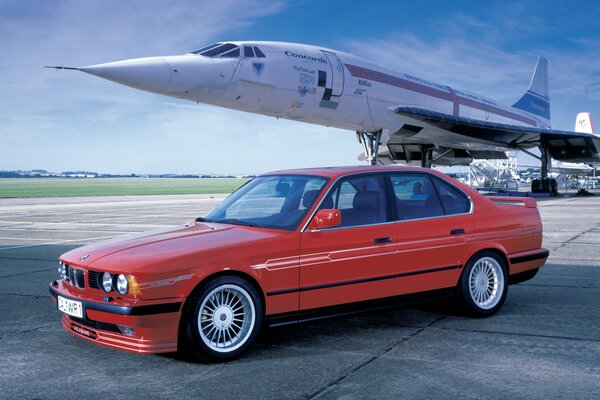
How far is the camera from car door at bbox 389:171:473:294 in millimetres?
5219

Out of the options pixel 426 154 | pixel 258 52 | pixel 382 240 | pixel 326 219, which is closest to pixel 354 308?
pixel 382 240

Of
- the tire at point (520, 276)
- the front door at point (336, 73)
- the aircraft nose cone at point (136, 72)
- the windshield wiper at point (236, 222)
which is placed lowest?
the tire at point (520, 276)

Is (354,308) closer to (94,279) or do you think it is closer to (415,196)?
(415,196)

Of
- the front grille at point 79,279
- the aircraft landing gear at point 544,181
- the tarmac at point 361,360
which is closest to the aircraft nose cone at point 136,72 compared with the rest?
the tarmac at point 361,360

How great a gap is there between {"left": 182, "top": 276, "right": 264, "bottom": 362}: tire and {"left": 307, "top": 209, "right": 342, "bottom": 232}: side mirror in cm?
71

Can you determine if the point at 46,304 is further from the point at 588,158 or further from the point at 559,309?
the point at 588,158

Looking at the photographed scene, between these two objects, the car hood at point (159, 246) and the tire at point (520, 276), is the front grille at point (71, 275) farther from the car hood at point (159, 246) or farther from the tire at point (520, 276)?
the tire at point (520, 276)

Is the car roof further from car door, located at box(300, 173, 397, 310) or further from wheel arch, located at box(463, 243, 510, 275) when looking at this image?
wheel arch, located at box(463, 243, 510, 275)

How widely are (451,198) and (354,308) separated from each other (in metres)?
1.60

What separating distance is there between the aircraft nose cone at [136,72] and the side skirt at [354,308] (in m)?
10.3

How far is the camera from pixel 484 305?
570 centimetres

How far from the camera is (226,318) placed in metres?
4.32

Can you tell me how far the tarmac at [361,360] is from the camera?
3691 mm

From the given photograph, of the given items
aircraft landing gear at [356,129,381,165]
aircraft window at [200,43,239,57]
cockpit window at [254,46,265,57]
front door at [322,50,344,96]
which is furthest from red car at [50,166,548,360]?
aircraft landing gear at [356,129,381,165]
